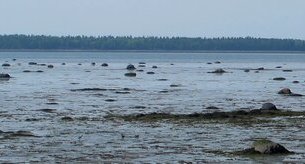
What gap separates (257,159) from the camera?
23188mm

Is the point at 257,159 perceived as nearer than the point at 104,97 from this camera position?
Yes

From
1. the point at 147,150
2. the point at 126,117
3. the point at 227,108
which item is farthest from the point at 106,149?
the point at 227,108

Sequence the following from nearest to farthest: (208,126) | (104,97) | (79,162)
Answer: (79,162), (208,126), (104,97)

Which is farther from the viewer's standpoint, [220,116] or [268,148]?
[220,116]

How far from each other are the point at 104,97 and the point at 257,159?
27314mm

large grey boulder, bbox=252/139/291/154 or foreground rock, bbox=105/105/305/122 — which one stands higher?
large grey boulder, bbox=252/139/291/154

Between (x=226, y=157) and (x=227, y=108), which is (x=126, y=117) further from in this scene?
(x=226, y=157)

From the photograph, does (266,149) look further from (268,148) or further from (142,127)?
(142,127)

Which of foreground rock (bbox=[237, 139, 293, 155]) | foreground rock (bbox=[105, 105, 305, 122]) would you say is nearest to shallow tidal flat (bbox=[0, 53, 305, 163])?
foreground rock (bbox=[105, 105, 305, 122])

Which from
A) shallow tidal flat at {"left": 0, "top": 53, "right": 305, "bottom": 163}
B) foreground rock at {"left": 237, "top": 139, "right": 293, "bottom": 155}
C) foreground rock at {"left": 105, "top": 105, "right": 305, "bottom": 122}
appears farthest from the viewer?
foreground rock at {"left": 105, "top": 105, "right": 305, "bottom": 122}

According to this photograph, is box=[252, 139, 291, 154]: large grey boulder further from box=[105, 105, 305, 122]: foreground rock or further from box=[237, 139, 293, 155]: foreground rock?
box=[105, 105, 305, 122]: foreground rock

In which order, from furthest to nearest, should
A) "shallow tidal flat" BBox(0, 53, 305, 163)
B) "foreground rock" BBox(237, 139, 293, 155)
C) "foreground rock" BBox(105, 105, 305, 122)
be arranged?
"foreground rock" BBox(105, 105, 305, 122) < "foreground rock" BBox(237, 139, 293, 155) < "shallow tidal flat" BBox(0, 53, 305, 163)

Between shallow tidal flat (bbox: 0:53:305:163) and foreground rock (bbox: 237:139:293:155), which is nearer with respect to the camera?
shallow tidal flat (bbox: 0:53:305:163)

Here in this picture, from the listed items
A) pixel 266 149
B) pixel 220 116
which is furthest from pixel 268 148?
pixel 220 116
